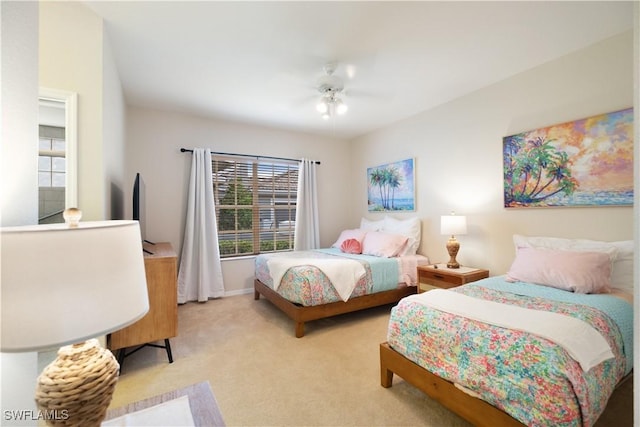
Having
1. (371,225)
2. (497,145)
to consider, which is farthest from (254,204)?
(497,145)

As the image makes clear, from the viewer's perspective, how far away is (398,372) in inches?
72.7

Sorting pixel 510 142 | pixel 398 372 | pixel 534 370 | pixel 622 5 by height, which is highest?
pixel 622 5

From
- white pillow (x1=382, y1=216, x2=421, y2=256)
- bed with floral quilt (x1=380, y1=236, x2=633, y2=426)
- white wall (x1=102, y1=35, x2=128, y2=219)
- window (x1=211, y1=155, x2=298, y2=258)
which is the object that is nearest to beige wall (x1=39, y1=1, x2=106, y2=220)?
white wall (x1=102, y1=35, x2=128, y2=219)

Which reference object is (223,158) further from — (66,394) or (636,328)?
(636,328)

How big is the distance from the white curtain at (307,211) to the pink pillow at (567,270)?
2956mm

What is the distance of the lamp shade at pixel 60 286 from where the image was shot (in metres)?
0.52

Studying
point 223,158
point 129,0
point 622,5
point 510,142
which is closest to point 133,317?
point 129,0

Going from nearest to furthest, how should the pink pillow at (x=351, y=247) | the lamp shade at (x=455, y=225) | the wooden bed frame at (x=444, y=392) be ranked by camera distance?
the wooden bed frame at (x=444, y=392) < the lamp shade at (x=455, y=225) < the pink pillow at (x=351, y=247)

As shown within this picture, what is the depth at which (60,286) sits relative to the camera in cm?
55

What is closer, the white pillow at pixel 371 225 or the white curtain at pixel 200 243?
the white curtain at pixel 200 243

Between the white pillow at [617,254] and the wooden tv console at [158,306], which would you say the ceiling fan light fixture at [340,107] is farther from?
the white pillow at [617,254]

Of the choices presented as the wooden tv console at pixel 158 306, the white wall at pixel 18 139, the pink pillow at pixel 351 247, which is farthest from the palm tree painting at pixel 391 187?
the white wall at pixel 18 139

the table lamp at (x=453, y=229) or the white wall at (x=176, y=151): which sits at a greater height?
the white wall at (x=176, y=151)

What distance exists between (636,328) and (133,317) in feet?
4.88
